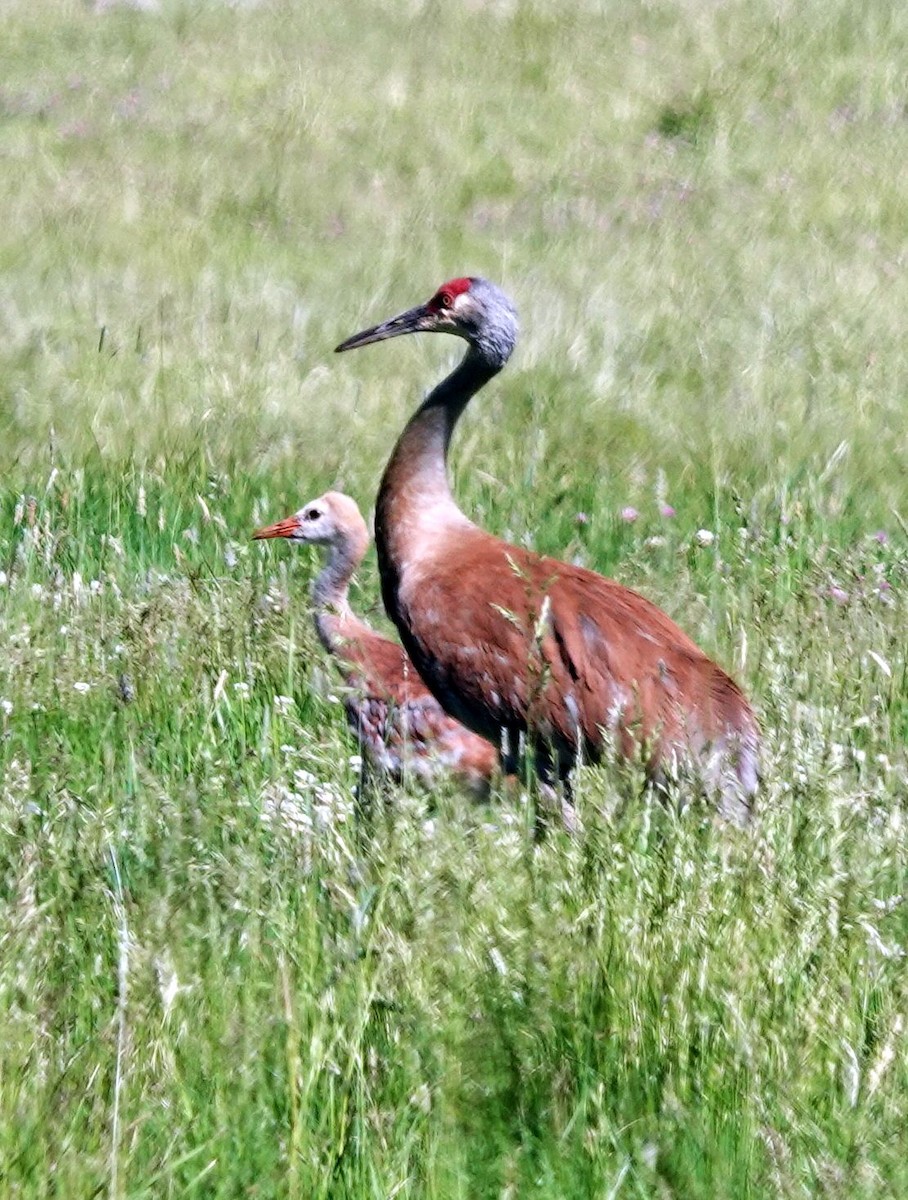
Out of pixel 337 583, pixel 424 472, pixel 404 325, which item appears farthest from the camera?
pixel 337 583

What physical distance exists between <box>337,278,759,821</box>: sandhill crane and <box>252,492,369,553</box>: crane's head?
474 millimetres

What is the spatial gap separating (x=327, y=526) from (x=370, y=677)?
45.5 inches

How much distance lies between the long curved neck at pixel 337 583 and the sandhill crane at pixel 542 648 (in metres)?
0.45

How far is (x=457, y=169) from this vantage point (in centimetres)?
1383

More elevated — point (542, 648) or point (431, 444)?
point (431, 444)

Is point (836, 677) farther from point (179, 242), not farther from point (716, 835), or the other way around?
point (179, 242)

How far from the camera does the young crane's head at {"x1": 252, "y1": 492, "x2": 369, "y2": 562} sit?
19.9 feet

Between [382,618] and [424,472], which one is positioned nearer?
[424,472]

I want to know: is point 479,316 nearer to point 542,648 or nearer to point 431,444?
point 431,444

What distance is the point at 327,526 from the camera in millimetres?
6066

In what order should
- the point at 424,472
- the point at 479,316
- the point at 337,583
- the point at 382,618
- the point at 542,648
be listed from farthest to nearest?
1. the point at 382,618
2. the point at 337,583
3. the point at 479,316
4. the point at 424,472
5. the point at 542,648

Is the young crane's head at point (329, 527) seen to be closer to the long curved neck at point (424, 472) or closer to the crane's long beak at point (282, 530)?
the crane's long beak at point (282, 530)

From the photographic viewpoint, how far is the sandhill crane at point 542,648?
4.59 meters

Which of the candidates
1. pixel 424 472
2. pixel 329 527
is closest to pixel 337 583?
pixel 329 527
